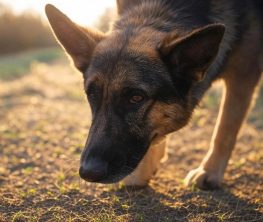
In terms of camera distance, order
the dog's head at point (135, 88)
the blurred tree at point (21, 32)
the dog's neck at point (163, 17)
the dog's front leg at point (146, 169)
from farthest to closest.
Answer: the blurred tree at point (21, 32), the dog's front leg at point (146, 169), the dog's neck at point (163, 17), the dog's head at point (135, 88)

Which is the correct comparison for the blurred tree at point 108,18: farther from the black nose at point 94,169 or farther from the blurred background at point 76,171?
the black nose at point 94,169

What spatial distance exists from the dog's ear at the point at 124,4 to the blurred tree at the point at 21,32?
2975 cm

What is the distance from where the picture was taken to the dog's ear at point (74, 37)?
14.2 feet

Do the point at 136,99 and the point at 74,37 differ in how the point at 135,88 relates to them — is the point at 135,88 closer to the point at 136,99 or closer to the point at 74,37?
the point at 136,99

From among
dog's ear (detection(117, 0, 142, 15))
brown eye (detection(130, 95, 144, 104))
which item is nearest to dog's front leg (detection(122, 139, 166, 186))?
brown eye (detection(130, 95, 144, 104))

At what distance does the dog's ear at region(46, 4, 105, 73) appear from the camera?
4.32 metres

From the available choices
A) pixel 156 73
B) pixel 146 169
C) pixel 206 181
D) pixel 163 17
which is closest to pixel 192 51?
pixel 156 73

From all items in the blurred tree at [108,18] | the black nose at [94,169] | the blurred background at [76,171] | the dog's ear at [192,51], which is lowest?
the blurred background at [76,171]

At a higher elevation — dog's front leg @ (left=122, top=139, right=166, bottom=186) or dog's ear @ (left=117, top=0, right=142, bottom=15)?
dog's ear @ (left=117, top=0, right=142, bottom=15)

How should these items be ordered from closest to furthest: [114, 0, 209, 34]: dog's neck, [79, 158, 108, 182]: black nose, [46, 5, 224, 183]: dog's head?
[79, 158, 108, 182]: black nose < [46, 5, 224, 183]: dog's head < [114, 0, 209, 34]: dog's neck

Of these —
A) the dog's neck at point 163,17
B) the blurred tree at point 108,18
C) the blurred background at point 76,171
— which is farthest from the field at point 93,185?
the dog's neck at point 163,17

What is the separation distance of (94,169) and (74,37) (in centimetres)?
149

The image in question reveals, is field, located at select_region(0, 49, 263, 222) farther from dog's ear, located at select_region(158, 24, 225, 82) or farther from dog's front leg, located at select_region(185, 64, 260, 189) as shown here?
dog's ear, located at select_region(158, 24, 225, 82)

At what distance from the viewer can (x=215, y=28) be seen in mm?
3596
